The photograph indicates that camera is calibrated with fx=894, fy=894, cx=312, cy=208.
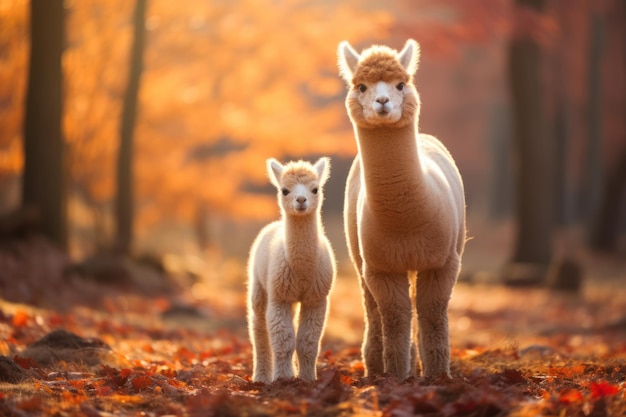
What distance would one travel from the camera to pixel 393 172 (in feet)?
23.0

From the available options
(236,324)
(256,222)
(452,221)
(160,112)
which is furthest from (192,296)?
(256,222)

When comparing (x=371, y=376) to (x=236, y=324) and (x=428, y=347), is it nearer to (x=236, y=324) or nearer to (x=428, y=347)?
(x=428, y=347)

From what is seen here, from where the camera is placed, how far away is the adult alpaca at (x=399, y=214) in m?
6.89

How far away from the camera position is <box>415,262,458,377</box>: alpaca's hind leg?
7559 millimetres

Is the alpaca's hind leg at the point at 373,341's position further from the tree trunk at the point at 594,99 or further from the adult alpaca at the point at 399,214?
the tree trunk at the point at 594,99

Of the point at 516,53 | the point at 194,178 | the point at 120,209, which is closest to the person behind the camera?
the point at 120,209

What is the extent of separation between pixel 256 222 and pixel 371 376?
34.6 m

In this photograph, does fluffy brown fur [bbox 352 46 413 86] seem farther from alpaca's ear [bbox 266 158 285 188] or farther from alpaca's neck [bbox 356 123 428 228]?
alpaca's ear [bbox 266 158 285 188]

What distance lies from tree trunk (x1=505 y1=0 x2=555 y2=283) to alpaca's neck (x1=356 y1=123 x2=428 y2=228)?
1507cm

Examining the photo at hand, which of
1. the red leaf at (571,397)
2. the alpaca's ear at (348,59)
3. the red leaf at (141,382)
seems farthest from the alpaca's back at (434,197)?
the red leaf at (141,382)

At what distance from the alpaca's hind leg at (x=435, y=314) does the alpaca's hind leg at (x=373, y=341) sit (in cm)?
53

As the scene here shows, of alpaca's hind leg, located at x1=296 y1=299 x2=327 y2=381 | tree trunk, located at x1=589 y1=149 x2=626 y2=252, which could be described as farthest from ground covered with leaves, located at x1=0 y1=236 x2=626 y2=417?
tree trunk, located at x1=589 y1=149 x2=626 y2=252

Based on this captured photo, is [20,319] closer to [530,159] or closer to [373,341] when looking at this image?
[373,341]

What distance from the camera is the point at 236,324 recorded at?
14188 millimetres
